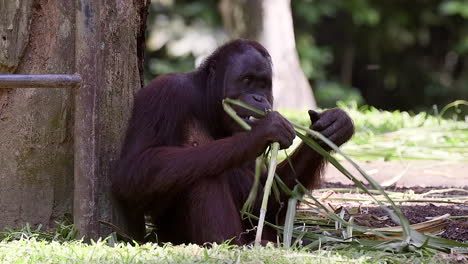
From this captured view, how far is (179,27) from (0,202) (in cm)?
1367

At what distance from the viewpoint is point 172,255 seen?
10.4 feet

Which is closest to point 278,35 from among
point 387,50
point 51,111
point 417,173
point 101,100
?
point 387,50

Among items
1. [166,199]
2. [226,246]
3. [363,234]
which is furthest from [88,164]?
[363,234]

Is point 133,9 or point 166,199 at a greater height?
point 133,9

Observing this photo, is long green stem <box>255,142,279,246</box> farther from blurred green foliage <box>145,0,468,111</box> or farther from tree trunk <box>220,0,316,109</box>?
blurred green foliage <box>145,0,468,111</box>

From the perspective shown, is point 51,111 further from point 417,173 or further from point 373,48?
point 373,48

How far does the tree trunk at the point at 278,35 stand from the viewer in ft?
45.5

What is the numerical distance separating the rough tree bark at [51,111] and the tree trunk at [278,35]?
9275 mm

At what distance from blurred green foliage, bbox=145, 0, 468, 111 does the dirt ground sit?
1072 cm

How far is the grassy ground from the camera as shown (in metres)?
3.10

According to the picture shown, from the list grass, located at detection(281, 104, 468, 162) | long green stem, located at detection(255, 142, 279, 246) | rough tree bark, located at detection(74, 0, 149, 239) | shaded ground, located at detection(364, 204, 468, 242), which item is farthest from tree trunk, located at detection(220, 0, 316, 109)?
long green stem, located at detection(255, 142, 279, 246)

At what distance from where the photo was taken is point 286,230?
3.78 metres

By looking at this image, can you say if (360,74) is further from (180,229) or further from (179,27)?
(180,229)

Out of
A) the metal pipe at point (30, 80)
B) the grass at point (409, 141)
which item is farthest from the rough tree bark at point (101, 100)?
the grass at point (409, 141)
